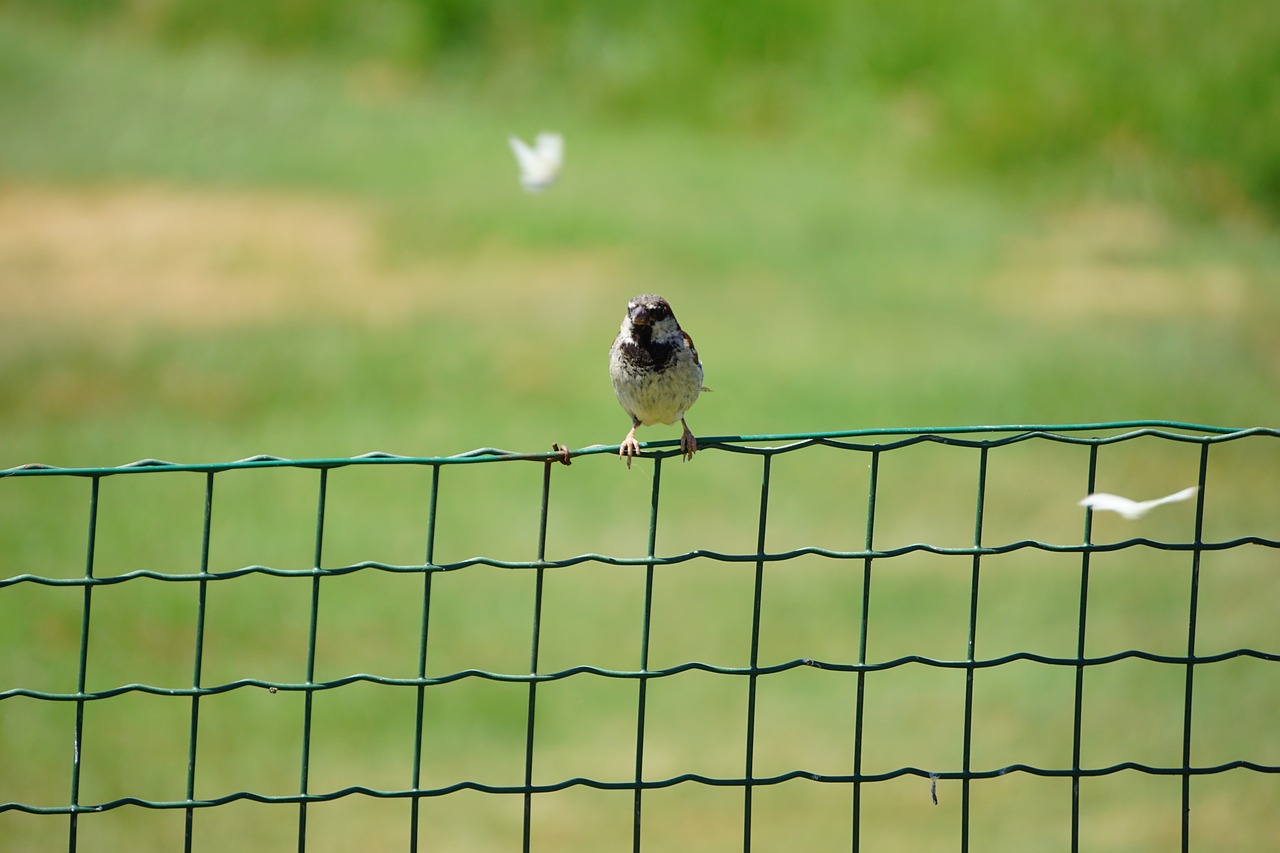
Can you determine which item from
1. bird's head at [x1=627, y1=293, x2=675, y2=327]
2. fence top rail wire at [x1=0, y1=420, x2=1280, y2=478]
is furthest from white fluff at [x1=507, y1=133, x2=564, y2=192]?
fence top rail wire at [x1=0, y1=420, x2=1280, y2=478]

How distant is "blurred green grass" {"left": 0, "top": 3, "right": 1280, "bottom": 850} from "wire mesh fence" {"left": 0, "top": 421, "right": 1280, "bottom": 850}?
0.12ft

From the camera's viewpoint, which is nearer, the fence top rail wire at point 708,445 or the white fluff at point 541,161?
the fence top rail wire at point 708,445

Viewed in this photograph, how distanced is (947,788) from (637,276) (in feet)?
26.9

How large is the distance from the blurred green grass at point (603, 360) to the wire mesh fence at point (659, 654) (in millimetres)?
38

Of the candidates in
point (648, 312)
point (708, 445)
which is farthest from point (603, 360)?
point (708, 445)

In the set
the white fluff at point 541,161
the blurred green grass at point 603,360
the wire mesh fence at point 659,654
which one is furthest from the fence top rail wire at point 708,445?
the blurred green grass at point 603,360

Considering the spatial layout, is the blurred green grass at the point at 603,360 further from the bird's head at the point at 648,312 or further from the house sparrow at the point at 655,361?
the bird's head at the point at 648,312

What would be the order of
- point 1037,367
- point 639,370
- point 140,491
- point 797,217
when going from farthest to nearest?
1. point 797,217
2. point 1037,367
3. point 140,491
4. point 639,370

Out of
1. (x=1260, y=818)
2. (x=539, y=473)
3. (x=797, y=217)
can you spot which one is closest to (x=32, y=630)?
(x=539, y=473)

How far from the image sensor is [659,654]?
8953 mm

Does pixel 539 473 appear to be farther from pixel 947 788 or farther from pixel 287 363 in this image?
pixel 947 788

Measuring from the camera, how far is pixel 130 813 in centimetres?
749

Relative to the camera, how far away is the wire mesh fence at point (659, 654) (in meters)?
7.55

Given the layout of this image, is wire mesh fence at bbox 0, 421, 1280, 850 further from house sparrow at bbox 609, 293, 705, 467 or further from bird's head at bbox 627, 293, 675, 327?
bird's head at bbox 627, 293, 675, 327
